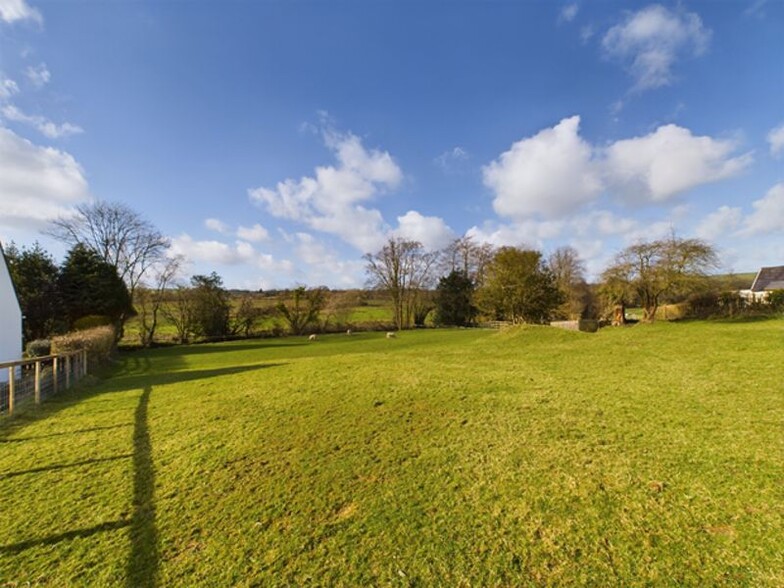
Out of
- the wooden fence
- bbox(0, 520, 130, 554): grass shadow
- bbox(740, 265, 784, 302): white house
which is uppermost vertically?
bbox(740, 265, 784, 302): white house

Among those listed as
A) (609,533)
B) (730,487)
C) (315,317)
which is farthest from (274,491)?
(315,317)

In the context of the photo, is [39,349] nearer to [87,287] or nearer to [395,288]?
[87,287]

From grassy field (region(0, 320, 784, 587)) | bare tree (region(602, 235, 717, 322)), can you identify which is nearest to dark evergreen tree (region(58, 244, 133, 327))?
grassy field (region(0, 320, 784, 587))

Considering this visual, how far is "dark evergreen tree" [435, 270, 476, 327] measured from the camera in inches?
1393

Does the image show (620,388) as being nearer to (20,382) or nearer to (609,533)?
(609,533)

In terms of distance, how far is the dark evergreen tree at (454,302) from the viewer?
35375 mm

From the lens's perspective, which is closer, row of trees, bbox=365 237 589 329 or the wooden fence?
the wooden fence

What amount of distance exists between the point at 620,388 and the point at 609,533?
3.98m

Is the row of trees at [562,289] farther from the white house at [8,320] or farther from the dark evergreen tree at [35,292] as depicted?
the dark evergreen tree at [35,292]

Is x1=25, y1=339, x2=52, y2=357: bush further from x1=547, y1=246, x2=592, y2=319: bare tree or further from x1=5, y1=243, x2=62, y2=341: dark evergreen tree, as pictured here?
x1=547, y1=246, x2=592, y2=319: bare tree

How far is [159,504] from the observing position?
3006 millimetres

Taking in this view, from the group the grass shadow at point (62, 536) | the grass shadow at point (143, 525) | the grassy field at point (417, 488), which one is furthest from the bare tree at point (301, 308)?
the grass shadow at point (62, 536)

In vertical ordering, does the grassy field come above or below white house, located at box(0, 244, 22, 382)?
below

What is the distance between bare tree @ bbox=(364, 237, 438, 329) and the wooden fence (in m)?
27.3
